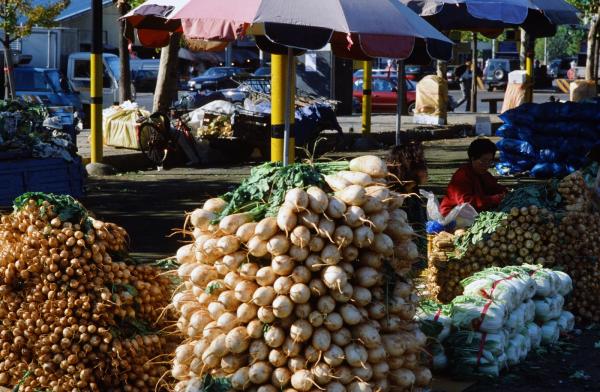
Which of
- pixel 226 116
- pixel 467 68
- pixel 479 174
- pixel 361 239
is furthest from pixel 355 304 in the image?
pixel 467 68

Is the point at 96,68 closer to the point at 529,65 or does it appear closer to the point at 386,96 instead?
the point at 529,65

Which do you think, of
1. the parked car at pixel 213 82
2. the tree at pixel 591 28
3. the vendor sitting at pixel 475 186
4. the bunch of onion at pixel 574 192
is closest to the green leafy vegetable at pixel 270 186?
the bunch of onion at pixel 574 192

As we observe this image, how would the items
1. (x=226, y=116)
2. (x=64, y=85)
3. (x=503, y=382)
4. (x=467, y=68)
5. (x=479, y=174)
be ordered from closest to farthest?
1. (x=503, y=382)
2. (x=479, y=174)
3. (x=226, y=116)
4. (x=64, y=85)
5. (x=467, y=68)

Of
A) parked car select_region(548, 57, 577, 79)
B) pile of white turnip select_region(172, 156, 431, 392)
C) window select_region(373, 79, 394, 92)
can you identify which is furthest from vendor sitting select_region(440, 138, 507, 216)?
parked car select_region(548, 57, 577, 79)

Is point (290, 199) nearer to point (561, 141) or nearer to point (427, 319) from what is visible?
point (427, 319)

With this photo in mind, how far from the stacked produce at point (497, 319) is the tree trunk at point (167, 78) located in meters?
14.0

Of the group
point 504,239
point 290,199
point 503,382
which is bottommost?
point 503,382

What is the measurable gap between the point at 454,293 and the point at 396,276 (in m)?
2.72

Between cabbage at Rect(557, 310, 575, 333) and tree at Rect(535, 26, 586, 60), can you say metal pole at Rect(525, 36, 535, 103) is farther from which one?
tree at Rect(535, 26, 586, 60)

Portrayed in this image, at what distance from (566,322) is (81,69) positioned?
97.7 feet

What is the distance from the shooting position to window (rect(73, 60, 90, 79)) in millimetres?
35344

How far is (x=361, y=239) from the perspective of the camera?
524 cm

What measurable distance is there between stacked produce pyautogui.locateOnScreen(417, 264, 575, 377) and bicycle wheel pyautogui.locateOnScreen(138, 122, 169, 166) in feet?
37.0

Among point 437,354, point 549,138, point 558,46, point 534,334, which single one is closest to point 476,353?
point 437,354
